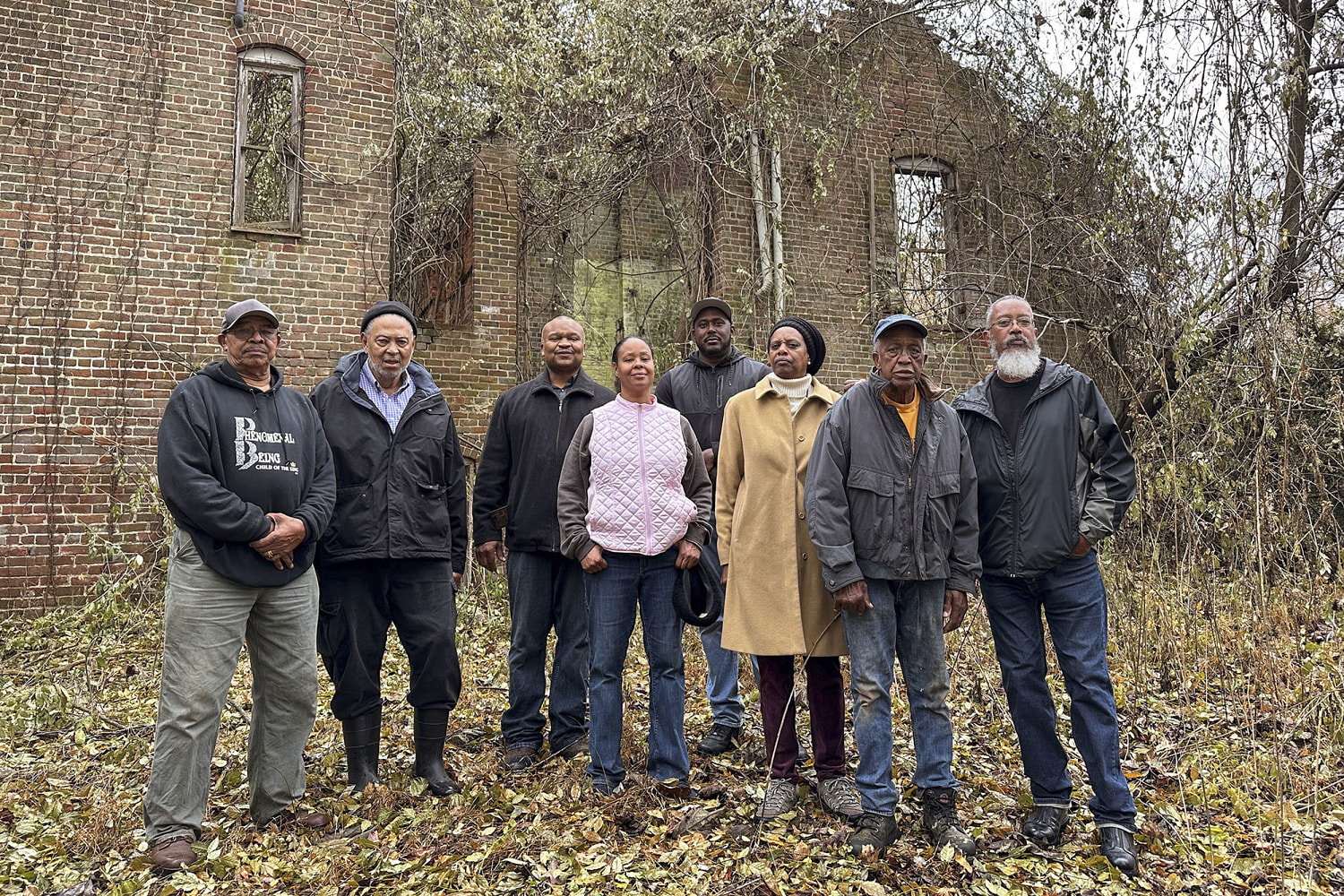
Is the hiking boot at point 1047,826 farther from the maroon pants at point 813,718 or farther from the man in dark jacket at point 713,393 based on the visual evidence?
the man in dark jacket at point 713,393

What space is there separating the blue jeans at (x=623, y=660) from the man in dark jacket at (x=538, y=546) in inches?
21.7

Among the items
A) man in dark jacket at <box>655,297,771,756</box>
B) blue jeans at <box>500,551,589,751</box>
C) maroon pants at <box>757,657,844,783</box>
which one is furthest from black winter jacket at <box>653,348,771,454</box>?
maroon pants at <box>757,657,844,783</box>

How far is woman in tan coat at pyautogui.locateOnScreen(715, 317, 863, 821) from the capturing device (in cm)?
430

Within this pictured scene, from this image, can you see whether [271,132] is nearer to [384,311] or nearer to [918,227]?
[384,311]

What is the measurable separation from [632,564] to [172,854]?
7.13ft

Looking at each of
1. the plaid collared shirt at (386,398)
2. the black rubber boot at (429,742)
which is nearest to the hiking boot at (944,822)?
the black rubber boot at (429,742)

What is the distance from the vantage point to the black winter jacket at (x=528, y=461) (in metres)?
5.07

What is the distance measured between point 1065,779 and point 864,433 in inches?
67.8

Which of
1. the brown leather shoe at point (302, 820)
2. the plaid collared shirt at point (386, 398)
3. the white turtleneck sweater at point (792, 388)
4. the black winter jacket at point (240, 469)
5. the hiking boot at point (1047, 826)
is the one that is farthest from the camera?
the plaid collared shirt at point (386, 398)

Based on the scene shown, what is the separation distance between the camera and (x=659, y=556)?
454cm

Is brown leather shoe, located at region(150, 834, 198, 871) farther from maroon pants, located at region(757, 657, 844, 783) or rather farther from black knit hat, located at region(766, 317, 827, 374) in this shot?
black knit hat, located at region(766, 317, 827, 374)

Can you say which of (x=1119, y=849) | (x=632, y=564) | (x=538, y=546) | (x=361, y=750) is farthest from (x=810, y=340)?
(x=361, y=750)

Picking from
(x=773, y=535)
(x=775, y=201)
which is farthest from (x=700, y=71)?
(x=773, y=535)

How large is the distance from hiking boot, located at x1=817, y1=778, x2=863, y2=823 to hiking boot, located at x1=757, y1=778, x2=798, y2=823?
0.43 ft
